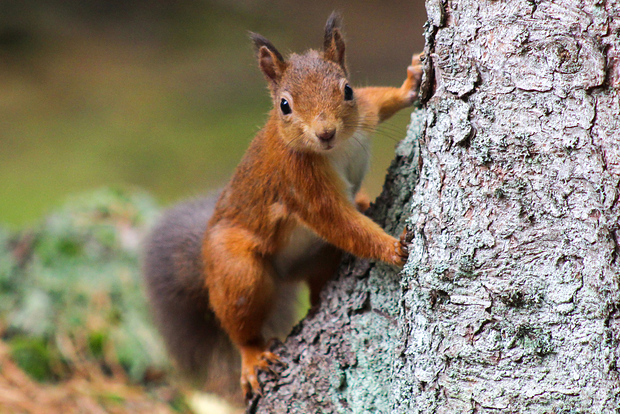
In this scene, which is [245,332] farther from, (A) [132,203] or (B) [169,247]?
(A) [132,203]

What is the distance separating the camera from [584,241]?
2.80 feet

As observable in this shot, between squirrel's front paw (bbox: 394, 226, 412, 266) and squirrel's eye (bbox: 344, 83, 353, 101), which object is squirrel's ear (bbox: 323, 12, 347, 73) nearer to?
squirrel's eye (bbox: 344, 83, 353, 101)

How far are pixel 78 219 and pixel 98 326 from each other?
0.66 m

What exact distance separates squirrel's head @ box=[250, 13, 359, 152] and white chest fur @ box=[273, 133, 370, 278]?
8cm

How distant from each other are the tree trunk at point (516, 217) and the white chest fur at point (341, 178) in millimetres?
358

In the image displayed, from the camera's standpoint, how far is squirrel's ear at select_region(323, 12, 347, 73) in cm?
141

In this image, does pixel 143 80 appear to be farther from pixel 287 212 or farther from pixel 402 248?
pixel 402 248

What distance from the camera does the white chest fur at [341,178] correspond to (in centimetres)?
140

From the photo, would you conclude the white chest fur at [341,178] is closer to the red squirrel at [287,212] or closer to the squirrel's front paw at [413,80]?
the red squirrel at [287,212]

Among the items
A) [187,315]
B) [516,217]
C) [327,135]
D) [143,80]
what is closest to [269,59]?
[327,135]

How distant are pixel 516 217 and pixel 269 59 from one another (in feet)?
2.53

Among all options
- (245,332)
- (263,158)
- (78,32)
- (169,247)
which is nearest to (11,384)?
(169,247)

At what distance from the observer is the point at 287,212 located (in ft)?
4.64

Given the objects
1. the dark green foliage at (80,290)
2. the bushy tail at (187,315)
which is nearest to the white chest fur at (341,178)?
the bushy tail at (187,315)
